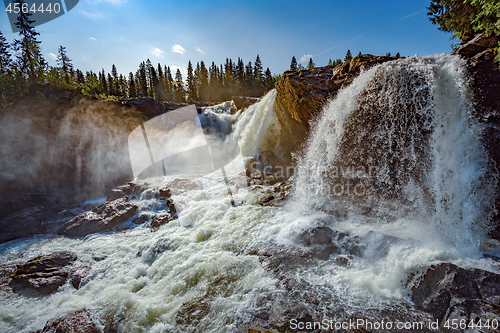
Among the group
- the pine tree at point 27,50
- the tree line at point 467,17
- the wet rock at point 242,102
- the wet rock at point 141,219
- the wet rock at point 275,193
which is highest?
the pine tree at point 27,50

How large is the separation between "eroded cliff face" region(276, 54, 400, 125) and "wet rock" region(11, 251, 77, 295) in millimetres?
12237

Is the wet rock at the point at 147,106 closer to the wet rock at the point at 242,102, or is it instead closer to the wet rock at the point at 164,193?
the wet rock at the point at 242,102

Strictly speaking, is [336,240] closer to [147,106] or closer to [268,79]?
[147,106]

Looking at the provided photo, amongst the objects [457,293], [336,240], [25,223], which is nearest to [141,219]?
[25,223]

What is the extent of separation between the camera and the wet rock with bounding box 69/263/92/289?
639cm

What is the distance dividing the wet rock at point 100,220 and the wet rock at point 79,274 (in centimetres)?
353

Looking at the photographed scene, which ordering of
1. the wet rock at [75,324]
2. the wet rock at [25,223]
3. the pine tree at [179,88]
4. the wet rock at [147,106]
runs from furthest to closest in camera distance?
the pine tree at [179,88] < the wet rock at [147,106] < the wet rock at [25,223] < the wet rock at [75,324]

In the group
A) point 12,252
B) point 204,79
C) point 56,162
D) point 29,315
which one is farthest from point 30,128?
point 204,79

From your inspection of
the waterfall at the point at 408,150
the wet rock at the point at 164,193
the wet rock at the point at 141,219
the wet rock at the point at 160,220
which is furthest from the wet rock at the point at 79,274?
the waterfall at the point at 408,150

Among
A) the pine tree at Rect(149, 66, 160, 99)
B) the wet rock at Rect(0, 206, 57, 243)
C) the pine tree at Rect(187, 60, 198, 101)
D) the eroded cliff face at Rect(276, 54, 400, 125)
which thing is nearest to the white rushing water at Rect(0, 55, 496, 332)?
the eroded cliff face at Rect(276, 54, 400, 125)

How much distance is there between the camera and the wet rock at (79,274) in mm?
6395

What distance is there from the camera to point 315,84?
1092 cm

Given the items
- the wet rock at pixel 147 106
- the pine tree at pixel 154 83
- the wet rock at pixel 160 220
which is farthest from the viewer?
the pine tree at pixel 154 83

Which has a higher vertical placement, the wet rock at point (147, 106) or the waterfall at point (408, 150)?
the wet rock at point (147, 106)
